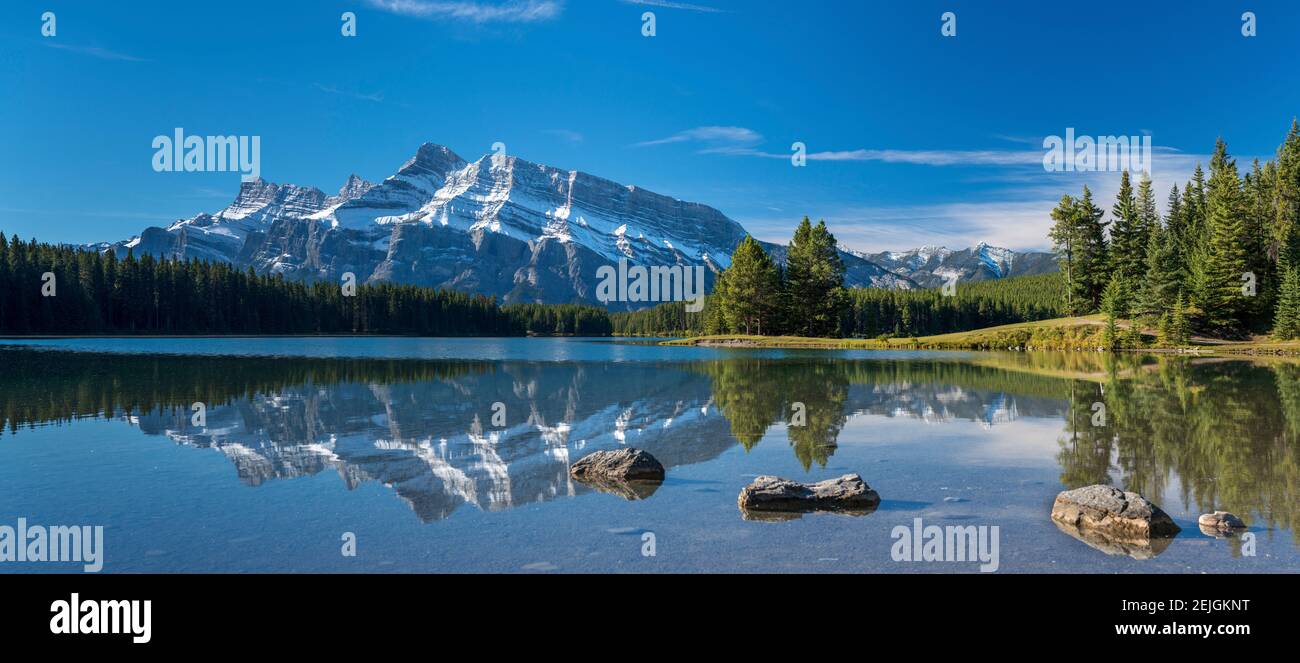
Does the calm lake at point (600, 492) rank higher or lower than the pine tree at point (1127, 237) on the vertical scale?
lower

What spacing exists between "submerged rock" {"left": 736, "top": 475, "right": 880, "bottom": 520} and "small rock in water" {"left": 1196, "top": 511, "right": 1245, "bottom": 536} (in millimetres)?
5159

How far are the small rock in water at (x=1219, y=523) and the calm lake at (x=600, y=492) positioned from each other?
311 mm

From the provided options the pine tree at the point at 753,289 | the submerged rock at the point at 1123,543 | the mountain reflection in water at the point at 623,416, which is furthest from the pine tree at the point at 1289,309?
the submerged rock at the point at 1123,543

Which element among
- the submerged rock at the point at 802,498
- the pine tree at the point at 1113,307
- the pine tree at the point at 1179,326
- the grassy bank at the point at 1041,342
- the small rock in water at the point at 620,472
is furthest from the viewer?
the pine tree at the point at 1113,307

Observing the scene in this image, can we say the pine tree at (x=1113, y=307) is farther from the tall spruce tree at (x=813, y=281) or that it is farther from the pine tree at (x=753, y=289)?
the pine tree at (x=753, y=289)

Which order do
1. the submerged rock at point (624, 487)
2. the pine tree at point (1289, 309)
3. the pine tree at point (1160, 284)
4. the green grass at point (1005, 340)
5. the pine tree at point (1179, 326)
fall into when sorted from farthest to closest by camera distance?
1. the green grass at point (1005, 340)
2. the pine tree at point (1160, 284)
3. the pine tree at point (1179, 326)
4. the pine tree at point (1289, 309)
5. the submerged rock at point (624, 487)

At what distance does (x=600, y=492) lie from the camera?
48.8 feet

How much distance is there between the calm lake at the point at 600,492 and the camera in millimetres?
10734

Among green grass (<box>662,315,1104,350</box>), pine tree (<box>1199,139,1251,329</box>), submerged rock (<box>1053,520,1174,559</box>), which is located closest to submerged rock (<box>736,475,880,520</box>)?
submerged rock (<box>1053,520,1174,559</box>)

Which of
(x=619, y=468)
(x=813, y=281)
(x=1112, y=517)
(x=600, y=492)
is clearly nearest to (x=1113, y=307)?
(x=813, y=281)

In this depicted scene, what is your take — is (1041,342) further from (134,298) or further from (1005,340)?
(134,298)
